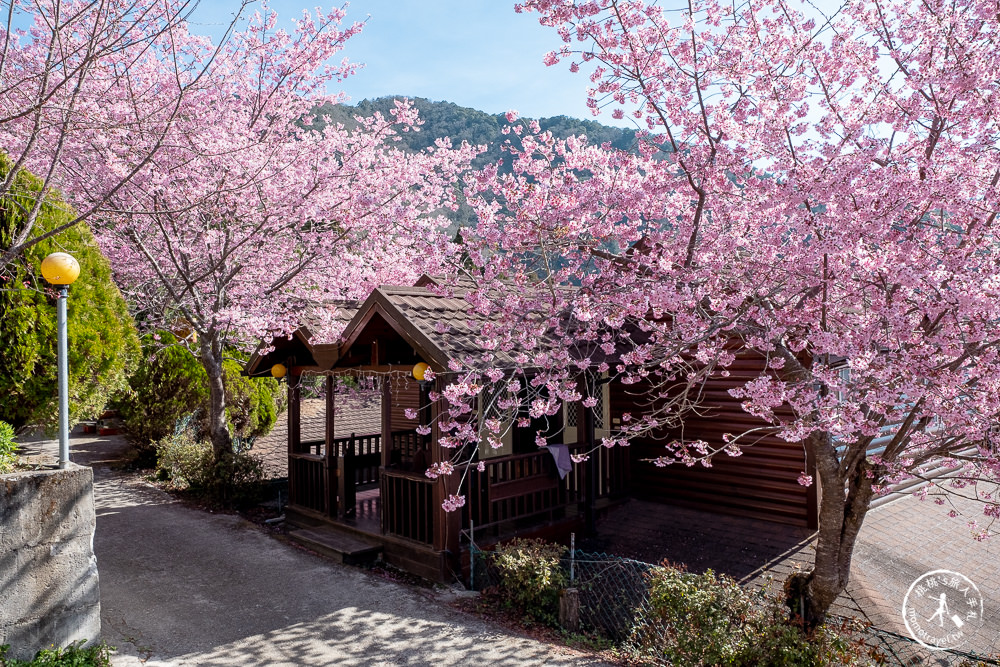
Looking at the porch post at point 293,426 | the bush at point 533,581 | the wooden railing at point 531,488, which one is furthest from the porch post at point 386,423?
the porch post at point 293,426

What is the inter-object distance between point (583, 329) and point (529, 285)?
1.06 metres

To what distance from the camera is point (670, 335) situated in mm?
6438

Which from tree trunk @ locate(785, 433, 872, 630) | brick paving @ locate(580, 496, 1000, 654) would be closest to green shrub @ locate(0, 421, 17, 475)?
brick paving @ locate(580, 496, 1000, 654)

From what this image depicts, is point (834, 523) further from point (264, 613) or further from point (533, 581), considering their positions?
point (264, 613)

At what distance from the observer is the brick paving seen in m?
6.91

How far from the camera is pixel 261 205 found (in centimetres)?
1200

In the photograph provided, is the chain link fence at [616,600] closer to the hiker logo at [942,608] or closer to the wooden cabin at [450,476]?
the hiker logo at [942,608]

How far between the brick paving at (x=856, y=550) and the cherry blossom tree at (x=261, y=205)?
5930 millimetres

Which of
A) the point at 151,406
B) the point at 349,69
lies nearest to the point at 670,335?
the point at 349,69

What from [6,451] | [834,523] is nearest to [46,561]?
[6,451]

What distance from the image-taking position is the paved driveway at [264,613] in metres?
5.91

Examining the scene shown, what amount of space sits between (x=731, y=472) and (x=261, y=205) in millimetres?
9503

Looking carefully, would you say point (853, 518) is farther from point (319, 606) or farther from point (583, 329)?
point (319, 606)

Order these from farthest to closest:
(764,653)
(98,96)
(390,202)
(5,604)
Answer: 1. (390,202)
2. (98,96)
3. (764,653)
4. (5,604)
